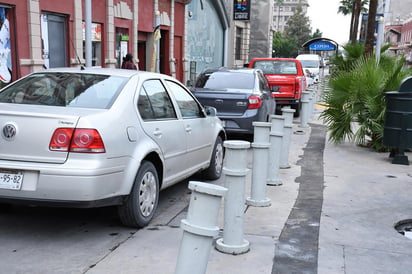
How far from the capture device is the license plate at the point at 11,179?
425cm

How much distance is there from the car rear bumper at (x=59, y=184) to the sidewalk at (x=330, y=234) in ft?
1.97

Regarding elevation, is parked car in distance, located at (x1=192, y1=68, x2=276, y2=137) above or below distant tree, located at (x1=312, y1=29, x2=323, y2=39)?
below

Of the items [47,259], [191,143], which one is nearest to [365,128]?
[191,143]

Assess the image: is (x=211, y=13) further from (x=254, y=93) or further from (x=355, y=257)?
(x=355, y=257)

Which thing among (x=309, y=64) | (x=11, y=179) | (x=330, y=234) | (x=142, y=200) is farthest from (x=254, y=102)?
(x=309, y=64)

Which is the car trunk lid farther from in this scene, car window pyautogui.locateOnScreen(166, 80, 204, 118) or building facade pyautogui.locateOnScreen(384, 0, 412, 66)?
building facade pyautogui.locateOnScreen(384, 0, 412, 66)

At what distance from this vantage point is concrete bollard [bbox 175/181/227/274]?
273cm

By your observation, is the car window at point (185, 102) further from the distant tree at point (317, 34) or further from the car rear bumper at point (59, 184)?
the distant tree at point (317, 34)

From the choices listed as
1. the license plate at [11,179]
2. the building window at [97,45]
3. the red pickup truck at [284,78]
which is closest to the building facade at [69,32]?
the building window at [97,45]

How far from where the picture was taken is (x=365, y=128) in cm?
956

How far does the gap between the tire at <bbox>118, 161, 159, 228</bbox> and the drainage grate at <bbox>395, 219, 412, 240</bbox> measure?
2699mm

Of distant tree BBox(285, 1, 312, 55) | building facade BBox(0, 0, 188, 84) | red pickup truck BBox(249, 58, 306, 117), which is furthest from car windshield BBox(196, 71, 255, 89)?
distant tree BBox(285, 1, 312, 55)

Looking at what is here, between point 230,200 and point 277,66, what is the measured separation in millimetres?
12340

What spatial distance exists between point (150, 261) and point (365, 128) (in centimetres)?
661
